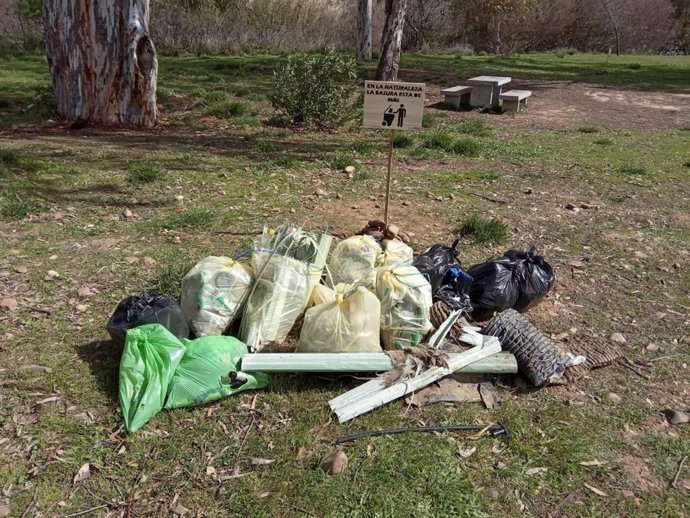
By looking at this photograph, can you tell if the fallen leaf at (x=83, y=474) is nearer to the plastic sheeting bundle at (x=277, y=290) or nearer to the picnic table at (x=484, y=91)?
the plastic sheeting bundle at (x=277, y=290)

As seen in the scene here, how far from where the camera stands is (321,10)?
82.7 feet

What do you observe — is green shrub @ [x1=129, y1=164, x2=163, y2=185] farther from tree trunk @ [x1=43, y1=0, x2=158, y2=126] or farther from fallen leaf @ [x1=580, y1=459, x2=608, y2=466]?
fallen leaf @ [x1=580, y1=459, x2=608, y2=466]

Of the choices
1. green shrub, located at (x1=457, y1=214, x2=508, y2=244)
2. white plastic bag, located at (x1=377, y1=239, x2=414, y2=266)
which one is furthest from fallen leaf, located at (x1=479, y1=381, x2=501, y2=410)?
green shrub, located at (x1=457, y1=214, x2=508, y2=244)

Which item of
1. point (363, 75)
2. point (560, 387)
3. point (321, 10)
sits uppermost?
point (321, 10)

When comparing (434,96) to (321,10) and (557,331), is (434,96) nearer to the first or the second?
(557,331)

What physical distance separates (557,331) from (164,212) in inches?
136

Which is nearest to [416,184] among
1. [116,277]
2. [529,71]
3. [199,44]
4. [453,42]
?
[116,277]

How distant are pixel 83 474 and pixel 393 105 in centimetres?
297

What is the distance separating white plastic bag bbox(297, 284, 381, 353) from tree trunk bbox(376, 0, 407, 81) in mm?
8482

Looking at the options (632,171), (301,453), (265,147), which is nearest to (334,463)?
(301,453)

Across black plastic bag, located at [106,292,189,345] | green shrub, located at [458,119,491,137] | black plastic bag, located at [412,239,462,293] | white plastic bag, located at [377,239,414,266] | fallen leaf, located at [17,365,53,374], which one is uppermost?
green shrub, located at [458,119,491,137]

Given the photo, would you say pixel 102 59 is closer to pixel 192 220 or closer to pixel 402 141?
pixel 402 141

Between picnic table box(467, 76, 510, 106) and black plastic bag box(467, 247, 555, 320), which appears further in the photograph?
picnic table box(467, 76, 510, 106)

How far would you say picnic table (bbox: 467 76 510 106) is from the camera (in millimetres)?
11500
